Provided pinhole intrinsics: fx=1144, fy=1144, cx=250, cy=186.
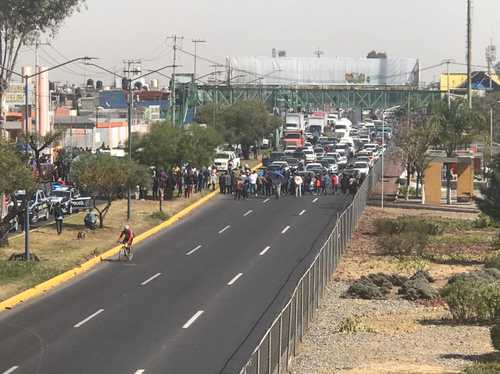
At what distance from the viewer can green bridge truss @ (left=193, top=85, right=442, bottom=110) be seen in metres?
136

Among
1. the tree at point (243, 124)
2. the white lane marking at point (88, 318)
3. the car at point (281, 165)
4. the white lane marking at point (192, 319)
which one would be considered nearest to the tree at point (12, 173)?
the white lane marking at point (88, 318)

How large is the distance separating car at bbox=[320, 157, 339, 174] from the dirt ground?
3496 centimetres

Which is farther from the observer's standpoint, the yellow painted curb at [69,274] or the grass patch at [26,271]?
the grass patch at [26,271]

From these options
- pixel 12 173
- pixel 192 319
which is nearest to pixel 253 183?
pixel 12 173

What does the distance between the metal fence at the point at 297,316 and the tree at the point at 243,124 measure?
4985cm

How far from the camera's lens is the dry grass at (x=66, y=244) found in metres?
31.1

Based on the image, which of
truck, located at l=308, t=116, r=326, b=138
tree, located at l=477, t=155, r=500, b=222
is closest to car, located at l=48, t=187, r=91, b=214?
tree, located at l=477, t=155, r=500, b=222

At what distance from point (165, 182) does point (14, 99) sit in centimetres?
4322

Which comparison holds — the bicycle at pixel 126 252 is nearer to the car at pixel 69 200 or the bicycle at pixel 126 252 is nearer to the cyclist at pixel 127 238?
the cyclist at pixel 127 238

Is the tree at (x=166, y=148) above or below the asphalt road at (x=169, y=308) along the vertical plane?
above

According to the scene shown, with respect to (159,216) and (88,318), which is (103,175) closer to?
(159,216)

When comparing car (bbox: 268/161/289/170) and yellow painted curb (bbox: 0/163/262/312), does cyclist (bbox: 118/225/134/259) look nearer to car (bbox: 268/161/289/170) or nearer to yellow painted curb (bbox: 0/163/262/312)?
yellow painted curb (bbox: 0/163/262/312)

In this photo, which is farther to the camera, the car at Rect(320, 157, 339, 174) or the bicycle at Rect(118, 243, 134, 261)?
the car at Rect(320, 157, 339, 174)

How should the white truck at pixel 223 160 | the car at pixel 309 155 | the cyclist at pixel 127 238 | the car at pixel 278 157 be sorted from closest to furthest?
the cyclist at pixel 127 238
the white truck at pixel 223 160
the car at pixel 278 157
the car at pixel 309 155
